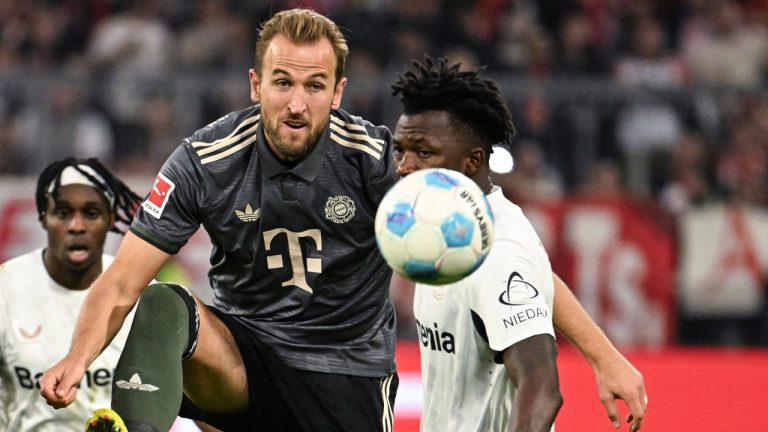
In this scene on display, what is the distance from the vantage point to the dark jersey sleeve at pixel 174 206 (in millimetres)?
4105

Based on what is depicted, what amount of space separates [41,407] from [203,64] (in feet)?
21.7

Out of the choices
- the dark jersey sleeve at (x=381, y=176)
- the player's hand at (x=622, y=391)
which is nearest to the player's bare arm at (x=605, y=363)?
the player's hand at (x=622, y=391)

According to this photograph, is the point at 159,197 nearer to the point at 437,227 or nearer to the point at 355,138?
the point at 355,138

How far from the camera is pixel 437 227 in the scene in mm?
3416

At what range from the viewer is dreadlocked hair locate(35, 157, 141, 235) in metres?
5.49

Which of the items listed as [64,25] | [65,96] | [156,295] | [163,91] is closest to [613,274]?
[163,91]

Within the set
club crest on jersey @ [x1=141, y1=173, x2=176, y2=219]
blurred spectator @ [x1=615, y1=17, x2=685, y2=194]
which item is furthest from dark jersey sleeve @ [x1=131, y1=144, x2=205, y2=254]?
blurred spectator @ [x1=615, y1=17, x2=685, y2=194]

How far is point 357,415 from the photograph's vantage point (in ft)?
14.8

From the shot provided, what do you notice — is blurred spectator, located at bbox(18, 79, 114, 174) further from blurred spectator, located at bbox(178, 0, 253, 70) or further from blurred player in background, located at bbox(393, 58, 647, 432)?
blurred player in background, located at bbox(393, 58, 647, 432)

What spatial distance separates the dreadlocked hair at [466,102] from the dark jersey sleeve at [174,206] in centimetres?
74

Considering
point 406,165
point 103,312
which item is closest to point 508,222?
point 406,165

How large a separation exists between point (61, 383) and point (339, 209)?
112cm

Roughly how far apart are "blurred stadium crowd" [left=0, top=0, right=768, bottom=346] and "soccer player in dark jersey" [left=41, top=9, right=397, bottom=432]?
518 centimetres

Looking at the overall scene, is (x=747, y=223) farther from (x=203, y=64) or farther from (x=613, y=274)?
(x=203, y=64)
